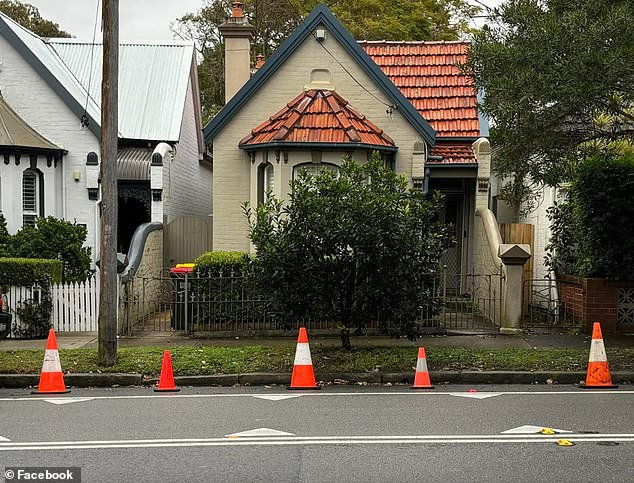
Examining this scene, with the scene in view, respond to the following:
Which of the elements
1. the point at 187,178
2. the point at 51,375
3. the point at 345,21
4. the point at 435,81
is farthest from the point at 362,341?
the point at 345,21

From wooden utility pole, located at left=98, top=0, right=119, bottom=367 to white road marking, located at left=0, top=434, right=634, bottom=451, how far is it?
4.16m

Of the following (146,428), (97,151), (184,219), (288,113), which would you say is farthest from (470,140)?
(146,428)

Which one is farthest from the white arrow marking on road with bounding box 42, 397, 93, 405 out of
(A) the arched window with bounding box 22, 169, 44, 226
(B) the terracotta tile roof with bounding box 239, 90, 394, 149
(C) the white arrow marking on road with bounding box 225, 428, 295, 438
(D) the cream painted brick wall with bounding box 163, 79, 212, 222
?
(D) the cream painted brick wall with bounding box 163, 79, 212, 222

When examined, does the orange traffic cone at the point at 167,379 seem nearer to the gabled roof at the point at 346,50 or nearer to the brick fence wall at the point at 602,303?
the brick fence wall at the point at 602,303

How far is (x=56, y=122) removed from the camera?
20000 mm

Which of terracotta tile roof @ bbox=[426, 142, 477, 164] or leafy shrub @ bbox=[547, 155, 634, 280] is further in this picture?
terracotta tile roof @ bbox=[426, 142, 477, 164]

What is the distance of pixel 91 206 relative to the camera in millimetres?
20062

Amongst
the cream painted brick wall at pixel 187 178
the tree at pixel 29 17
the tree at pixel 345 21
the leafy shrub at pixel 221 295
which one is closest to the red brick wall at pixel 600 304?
the leafy shrub at pixel 221 295

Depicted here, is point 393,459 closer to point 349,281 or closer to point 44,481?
point 44,481

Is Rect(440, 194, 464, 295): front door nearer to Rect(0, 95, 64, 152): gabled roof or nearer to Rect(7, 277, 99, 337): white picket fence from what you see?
Rect(7, 277, 99, 337): white picket fence

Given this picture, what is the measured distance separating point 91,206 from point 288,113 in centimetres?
553

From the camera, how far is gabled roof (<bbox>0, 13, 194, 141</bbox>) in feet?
65.4

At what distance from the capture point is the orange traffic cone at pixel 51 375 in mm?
10773

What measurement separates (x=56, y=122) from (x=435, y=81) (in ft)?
30.3
